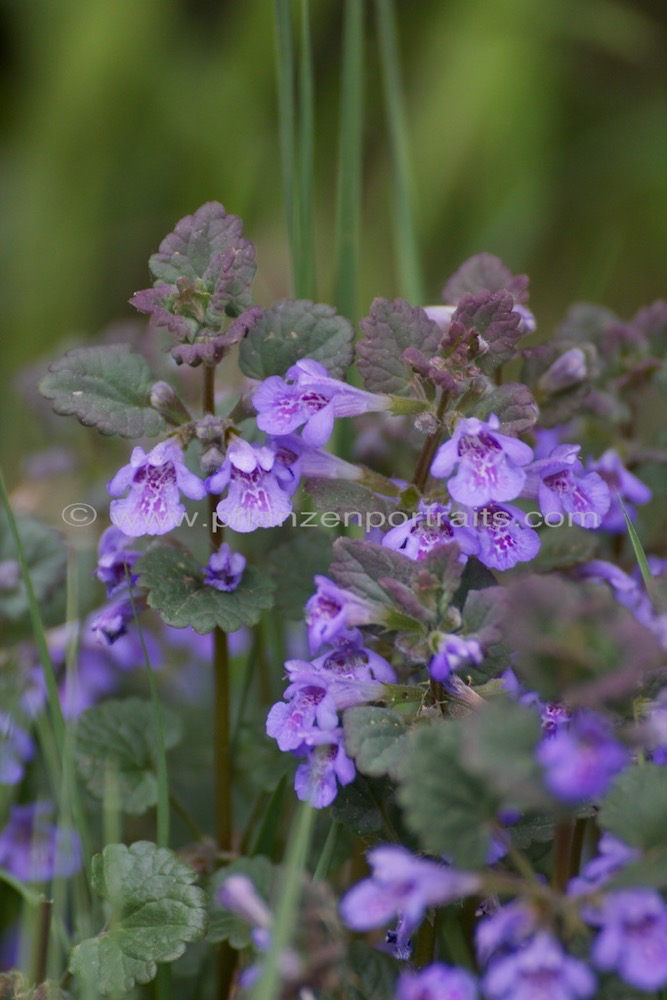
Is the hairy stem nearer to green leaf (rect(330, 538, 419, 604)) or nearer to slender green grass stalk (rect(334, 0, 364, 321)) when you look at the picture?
green leaf (rect(330, 538, 419, 604))

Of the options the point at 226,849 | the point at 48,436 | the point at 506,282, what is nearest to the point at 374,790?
the point at 226,849

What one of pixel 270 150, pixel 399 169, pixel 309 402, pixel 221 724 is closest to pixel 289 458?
pixel 309 402

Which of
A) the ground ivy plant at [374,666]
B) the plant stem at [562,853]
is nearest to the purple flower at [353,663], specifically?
the ground ivy plant at [374,666]

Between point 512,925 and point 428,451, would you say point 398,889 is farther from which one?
point 428,451

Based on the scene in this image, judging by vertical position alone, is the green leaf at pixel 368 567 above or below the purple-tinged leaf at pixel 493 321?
below

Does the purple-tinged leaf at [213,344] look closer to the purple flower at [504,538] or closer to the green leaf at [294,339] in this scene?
the green leaf at [294,339]

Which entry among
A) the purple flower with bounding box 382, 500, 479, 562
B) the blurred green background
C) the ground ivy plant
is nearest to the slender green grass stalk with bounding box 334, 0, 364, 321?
the ground ivy plant

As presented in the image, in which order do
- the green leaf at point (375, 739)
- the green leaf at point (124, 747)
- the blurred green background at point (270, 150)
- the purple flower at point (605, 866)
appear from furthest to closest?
the blurred green background at point (270, 150), the green leaf at point (124, 747), the green leaf at point (375, 739), the purple flower at point (605, 866)
